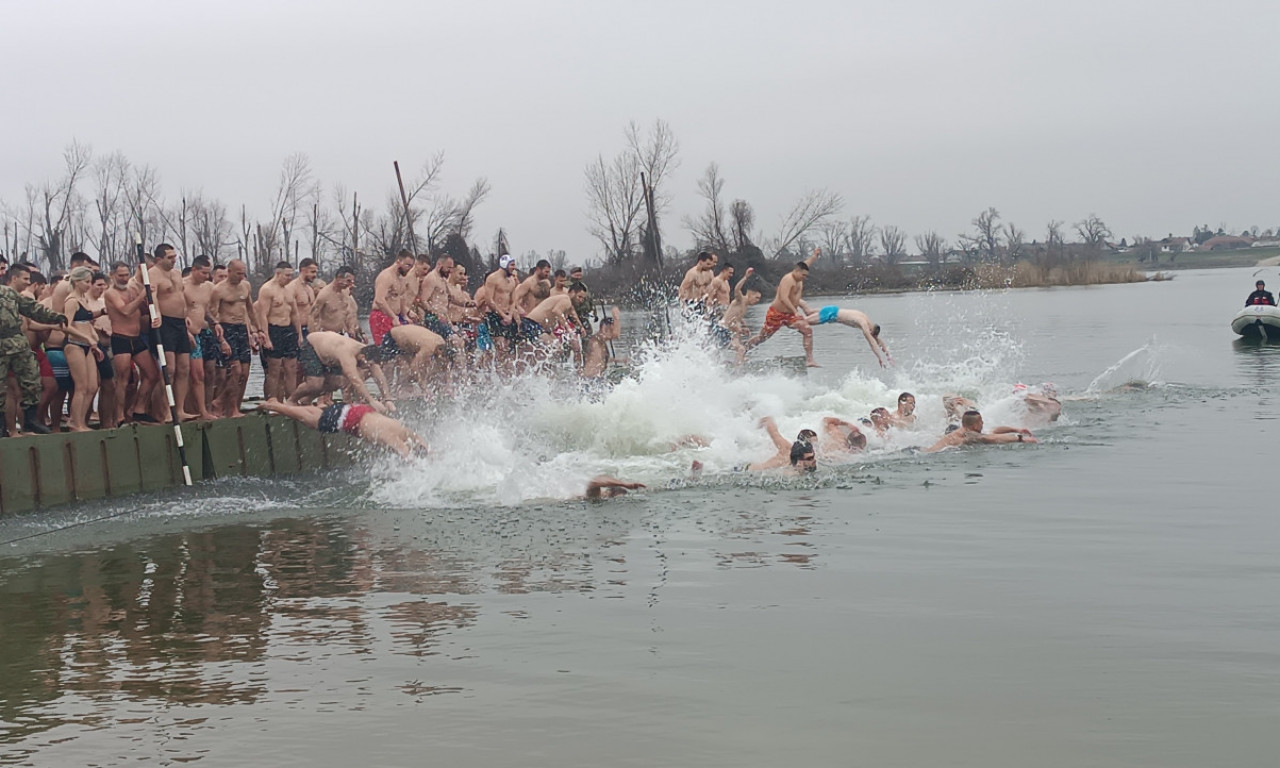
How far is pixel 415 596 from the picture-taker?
844cm

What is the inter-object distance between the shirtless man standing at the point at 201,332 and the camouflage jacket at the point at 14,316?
1718 mm

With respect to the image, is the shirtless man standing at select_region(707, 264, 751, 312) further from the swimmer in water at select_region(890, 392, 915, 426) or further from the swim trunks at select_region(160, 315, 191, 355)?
the swim trunks at select_region(160, 315, 191, 355)

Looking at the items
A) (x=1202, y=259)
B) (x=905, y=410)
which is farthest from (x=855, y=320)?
(x=1202, y=259)

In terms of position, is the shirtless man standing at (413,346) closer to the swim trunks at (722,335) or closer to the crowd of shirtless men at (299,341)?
the crowd of shirtless men at (299,341)

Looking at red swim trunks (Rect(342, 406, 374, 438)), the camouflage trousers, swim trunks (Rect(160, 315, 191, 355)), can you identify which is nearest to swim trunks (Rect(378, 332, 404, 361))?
red swim trunks (Rect(342, 406, 374, 438))

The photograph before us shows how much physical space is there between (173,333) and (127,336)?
473 mm

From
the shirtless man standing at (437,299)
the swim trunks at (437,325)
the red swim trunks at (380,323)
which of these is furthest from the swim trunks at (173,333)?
the swim trunks at (437,325)

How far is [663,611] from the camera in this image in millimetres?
7793

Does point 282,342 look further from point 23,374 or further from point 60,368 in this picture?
point 23,374

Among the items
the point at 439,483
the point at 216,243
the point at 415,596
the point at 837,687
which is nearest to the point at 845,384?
the point at 439,483

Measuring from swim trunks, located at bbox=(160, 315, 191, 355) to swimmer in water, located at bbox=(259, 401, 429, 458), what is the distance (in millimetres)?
1268

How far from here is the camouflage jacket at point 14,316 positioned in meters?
11.6

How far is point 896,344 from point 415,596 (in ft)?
86.7

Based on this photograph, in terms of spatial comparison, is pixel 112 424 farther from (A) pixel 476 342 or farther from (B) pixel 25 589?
(A) pixel 476 342
